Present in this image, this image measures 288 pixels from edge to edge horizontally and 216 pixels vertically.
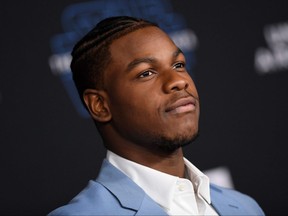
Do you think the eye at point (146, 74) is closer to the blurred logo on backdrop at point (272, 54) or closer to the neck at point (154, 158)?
the neck at point (154, 158)

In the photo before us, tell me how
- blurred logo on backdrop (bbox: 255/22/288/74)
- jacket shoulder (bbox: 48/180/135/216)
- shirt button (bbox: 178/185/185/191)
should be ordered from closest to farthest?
jacket shoulder (bbox: 48/180/135/216)
shirt button (bbox: 178/185/185/191)
blurred logo on backdrop (bbox: 255/22/288/74)

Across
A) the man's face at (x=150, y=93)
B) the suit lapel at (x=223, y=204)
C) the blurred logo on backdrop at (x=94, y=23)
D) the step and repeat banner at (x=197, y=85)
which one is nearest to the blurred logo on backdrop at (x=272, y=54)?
the step and repeat banner at (x=197, y=85)

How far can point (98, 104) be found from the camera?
3.92 ft

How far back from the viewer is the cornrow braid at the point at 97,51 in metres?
1.19

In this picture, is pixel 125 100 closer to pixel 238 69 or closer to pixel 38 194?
pixel 38 194

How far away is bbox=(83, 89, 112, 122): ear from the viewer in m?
1.18

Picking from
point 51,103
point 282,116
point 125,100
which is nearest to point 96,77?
point 125,100

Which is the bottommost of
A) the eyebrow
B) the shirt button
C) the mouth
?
the shirt button

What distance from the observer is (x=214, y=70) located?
195 cm

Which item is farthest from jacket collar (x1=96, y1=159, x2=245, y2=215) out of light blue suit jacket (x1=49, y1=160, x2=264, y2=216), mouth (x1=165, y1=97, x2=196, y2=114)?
mouth (x1=165, y1=97, x2=196, y2=114)

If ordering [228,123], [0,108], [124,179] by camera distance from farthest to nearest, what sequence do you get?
[228,123]
[0,108]
[124,179]

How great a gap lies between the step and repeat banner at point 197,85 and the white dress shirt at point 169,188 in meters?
0.64

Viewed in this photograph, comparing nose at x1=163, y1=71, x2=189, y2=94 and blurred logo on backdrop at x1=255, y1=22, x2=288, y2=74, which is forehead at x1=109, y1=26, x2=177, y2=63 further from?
blurred logo on backdrop at x1=255, y1=22, x2=288, y2=74

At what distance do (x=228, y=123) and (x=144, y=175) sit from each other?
85 cm
